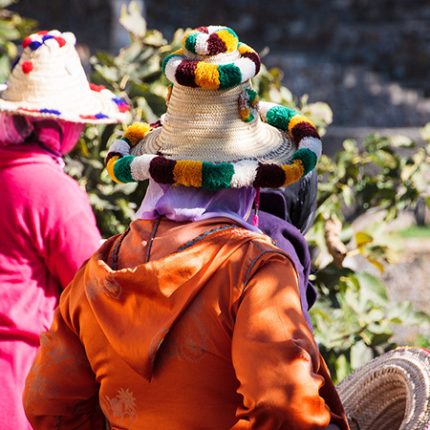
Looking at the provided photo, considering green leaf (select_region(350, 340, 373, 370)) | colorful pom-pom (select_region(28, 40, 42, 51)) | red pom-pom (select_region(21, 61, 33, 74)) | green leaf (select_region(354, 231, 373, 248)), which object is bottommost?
green leaf (select_region(350, 340, 373, 370))

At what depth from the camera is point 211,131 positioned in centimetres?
210

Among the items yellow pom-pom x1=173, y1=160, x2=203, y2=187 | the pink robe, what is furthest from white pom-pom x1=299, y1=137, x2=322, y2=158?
the pink robe

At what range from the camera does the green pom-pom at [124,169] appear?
2.13 meters

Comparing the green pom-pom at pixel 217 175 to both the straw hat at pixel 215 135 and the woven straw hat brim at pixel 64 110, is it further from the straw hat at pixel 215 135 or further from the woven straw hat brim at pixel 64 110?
the woven straw hat brim at pixel 64 110

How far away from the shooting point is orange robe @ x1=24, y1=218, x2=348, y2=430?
188cm

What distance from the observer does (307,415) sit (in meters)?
1.89

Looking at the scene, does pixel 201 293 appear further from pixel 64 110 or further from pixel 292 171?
pixel 64 110

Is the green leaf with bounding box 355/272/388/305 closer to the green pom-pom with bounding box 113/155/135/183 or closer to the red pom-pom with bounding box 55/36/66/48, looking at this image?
the red pom-pom with bounding box 55/36/66/48

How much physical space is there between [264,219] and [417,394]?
538 mm

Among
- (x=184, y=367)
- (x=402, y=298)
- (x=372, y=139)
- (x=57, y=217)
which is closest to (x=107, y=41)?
(x=402, y=298)

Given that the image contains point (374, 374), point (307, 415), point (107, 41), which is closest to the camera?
point (307, 415)

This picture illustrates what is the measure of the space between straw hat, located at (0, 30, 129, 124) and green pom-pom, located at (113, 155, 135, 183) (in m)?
0.87

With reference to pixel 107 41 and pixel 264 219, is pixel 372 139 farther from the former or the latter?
pixel 107 41

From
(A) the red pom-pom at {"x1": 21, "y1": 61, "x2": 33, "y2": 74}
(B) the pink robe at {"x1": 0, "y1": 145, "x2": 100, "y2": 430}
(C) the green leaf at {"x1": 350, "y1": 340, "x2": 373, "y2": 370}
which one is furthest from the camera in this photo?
(C) the green leaf at {"x1": 350, "y1": 340, "x2": 373, "y2": 370}
